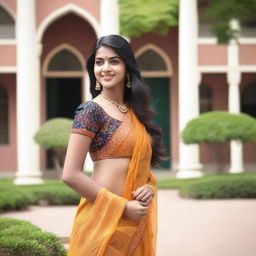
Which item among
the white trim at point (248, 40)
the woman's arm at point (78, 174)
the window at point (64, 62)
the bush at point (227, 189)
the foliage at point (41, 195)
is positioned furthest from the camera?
the window at point (64, 62)

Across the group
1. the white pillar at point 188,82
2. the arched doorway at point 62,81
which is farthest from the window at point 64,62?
the white pillar at point 188,82

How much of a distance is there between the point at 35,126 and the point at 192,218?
29.0ft

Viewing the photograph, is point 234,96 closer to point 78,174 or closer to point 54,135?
point 54,135

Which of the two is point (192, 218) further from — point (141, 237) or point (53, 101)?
point (53, 101)

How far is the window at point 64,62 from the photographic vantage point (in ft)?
75.2

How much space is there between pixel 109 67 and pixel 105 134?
1.02ft

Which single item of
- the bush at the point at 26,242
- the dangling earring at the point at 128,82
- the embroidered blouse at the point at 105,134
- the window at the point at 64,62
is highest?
the window at the point at 64,62

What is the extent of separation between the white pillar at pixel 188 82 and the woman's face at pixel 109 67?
1643 centimetres

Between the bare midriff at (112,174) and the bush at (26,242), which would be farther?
the bush at (26,242)

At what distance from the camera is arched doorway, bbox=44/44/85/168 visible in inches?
899

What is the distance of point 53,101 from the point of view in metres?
23.3

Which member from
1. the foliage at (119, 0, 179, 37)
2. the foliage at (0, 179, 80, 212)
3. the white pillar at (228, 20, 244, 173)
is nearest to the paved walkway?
the foliage at (0, 179, 80, 212)

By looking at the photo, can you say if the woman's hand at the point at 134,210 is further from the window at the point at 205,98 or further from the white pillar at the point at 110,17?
the window at the point at 205,98

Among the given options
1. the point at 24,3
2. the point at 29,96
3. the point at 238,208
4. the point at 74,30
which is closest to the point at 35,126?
the point at 29,96
